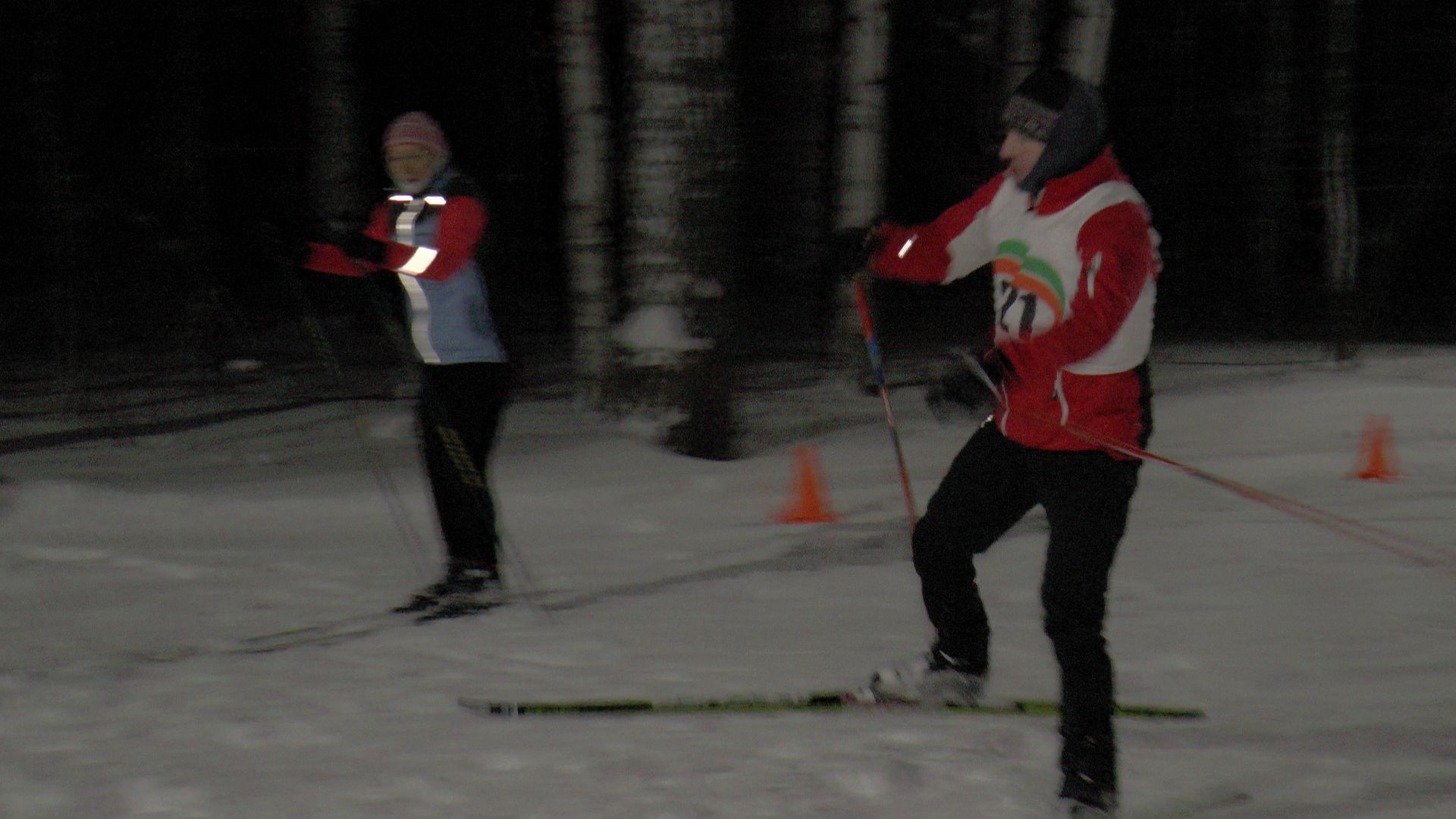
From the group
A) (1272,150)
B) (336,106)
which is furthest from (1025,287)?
(1272,150)

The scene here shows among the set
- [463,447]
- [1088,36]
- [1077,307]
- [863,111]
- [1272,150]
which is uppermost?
[1088,36]

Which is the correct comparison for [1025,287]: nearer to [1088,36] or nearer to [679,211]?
[679,211]

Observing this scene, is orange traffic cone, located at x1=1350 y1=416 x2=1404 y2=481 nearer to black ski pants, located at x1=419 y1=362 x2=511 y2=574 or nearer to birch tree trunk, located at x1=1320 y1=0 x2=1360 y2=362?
black ski pants, located at x1=419 y1=362 x2=511 y2=574

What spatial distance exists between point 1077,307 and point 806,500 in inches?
165

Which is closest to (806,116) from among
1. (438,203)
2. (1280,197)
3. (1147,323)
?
(1280,197)

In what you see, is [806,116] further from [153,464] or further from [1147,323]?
[1147,323]

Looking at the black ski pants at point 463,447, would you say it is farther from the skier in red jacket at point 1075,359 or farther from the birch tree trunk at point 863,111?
the birch tree trunk at point 863,111

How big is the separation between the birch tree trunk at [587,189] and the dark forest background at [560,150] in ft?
9.37

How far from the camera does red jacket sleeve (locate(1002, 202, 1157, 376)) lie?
11.7 ft

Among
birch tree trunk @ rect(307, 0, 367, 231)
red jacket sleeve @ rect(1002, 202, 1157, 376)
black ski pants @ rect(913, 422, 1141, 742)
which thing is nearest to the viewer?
red jacket sleeve @ rect(1002, 202, 1157, 376)

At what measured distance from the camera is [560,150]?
31.4 m

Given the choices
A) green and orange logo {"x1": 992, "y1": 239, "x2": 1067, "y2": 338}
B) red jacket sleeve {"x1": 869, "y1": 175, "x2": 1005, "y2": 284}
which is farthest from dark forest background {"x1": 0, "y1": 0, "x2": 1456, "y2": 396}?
green and orange logo {"x1": 992, "y1": 239, "x2": 1067, "y2": 338}

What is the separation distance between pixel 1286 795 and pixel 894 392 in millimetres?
8887

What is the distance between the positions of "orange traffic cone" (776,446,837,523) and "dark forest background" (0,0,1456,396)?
551cm
